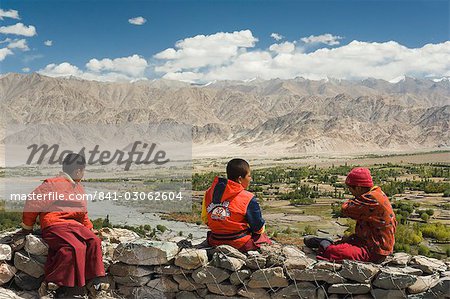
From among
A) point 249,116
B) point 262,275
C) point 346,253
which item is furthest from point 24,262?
point 249,116

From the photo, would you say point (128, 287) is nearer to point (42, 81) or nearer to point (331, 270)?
point (331, 270)

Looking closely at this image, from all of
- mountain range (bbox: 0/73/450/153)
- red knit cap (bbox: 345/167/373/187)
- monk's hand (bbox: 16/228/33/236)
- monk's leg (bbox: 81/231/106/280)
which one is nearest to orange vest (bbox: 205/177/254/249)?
red knit cap (bbox: 345/167/373/187)

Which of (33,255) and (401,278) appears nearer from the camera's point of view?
(401,278)

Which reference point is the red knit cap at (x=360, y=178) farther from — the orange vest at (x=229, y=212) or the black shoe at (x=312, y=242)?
the orange vest at (x=229, y=212)

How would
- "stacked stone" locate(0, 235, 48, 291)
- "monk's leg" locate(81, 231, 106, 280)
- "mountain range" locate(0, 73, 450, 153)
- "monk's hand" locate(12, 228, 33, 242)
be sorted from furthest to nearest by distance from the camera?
"mountain range" locate(0, 73, 450, 153)
"monk's hand" locate(12, 228, 33, 242)
"stacked stone" locate(0, 235, 48, 291)
"monk's leg" locate(81, 231, 106, 280)

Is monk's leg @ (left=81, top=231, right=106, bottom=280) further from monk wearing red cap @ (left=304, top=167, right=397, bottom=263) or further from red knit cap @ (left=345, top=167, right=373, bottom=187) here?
red knit cap @ (left=345, top=167, right=373, bottom=187)

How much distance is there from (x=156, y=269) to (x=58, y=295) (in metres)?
1.02

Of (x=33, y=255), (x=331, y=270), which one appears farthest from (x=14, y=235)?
(x=331, y=270)

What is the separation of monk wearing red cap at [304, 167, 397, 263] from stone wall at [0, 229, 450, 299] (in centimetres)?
17

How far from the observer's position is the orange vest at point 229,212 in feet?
16.5

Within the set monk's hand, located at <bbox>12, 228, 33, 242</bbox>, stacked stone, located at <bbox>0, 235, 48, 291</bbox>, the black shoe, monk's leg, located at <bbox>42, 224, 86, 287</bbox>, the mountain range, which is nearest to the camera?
monk's leg, located at <bbox>42, 224, 86, 287</bbox>

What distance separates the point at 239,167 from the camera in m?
5.07

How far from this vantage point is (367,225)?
493 centimetres

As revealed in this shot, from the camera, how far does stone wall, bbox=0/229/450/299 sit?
15.0ft
